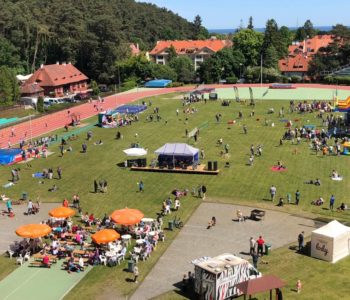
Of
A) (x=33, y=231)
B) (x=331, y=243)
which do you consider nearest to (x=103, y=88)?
(x=33, y=231)

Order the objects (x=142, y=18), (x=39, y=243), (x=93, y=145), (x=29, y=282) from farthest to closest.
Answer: (x=142, y=18), (x=93, y=145), (x=39, y=243), (x=29, y=282)

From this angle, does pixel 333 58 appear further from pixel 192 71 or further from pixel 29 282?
pixel 29 282

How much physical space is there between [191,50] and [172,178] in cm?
9840

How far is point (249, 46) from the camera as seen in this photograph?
107 m

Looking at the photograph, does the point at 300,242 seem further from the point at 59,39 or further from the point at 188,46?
the point at 188,46

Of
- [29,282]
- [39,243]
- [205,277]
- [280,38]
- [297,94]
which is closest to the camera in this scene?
[205,277]

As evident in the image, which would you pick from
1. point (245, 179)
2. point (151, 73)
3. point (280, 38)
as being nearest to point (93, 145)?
point (245, 179)

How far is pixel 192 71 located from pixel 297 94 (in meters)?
28.6

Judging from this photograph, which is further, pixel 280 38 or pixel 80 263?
pixel 280 38

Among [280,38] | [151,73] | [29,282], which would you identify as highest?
[280,38]

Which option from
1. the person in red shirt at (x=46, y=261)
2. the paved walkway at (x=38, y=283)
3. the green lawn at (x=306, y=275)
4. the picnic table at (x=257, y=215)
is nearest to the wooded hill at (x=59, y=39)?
the picnic table at (x=257, y=215)

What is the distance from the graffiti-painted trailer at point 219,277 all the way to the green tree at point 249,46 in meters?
86.9

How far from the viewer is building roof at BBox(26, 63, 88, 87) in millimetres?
87744

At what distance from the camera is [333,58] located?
10169 centimetres
